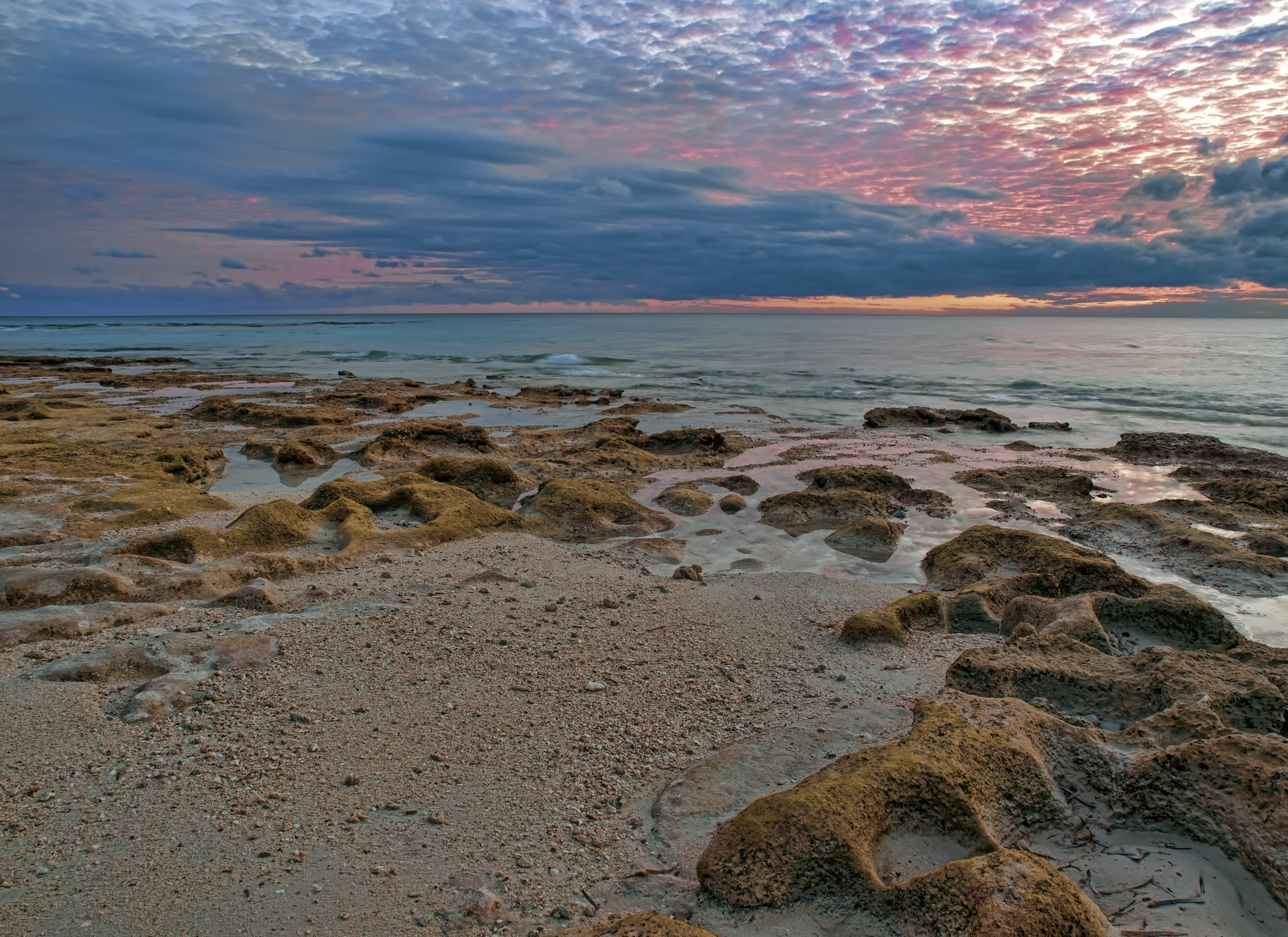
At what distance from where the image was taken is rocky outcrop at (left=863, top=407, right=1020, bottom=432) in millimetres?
19156

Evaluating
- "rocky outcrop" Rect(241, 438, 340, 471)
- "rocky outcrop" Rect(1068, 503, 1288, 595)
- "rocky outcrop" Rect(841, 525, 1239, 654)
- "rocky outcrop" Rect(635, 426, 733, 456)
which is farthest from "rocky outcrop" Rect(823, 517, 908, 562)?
"rocky outcrop" Rect(241, 438, 340, 471)

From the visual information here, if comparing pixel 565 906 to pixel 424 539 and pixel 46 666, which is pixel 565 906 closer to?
pixel 46 666

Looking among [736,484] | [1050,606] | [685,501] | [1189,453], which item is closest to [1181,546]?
[1050,606]

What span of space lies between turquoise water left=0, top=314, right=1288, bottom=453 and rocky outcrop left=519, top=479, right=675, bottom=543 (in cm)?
1226

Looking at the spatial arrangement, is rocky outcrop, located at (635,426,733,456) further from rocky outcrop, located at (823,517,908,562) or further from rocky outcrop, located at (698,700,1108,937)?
rocky outcrop, located at (698,700,1108,937)

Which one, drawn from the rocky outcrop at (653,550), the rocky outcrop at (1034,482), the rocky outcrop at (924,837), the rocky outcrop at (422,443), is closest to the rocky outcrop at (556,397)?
the rocky outcrop at (422,443)

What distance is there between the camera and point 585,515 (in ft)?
31.9

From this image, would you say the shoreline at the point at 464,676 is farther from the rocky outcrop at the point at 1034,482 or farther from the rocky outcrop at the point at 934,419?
the rocky outcrop at the point at 934,419

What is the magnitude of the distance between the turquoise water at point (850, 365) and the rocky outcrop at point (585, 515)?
12.3 meters

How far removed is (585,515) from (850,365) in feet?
117

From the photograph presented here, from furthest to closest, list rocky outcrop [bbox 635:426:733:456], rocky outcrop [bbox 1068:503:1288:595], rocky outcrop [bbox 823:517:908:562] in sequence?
rocky outcrop [bbox 635:426:733:456] → rocky outcrop [bbox 823:517:908:562] → rocky outcrop [bbox 1068:503:1288:595]

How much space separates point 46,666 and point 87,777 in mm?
1559

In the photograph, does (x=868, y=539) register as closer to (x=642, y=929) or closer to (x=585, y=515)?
(x=585, y=515)

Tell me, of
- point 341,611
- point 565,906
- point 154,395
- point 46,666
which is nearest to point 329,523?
point 341,611
